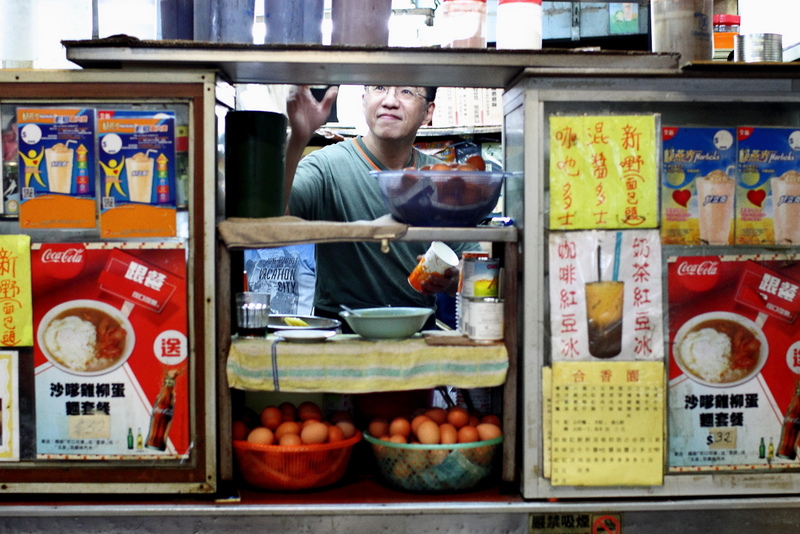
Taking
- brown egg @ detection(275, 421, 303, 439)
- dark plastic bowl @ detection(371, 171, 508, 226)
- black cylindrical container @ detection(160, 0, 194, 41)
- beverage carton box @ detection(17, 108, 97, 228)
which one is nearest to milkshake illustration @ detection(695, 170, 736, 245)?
dark plastic bowl @ detection(371, 171, 508, 226)

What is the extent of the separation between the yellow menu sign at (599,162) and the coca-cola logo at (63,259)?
4.17ft

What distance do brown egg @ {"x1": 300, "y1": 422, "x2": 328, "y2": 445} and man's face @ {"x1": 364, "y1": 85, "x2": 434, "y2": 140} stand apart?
4.68 ft

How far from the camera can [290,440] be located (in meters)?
2.05

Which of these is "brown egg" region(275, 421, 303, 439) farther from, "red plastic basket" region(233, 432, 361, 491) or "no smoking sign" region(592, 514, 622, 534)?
"no smoking sign" region(592, 514, 622, 534)

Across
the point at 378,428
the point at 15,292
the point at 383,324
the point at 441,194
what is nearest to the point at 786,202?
the point at 441,194

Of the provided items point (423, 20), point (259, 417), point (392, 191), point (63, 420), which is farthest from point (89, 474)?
point (423, 20)

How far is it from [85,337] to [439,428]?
100 centimetres

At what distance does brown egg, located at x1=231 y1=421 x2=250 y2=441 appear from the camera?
2104mm

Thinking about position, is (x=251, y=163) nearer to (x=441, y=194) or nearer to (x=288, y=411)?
(x=441, y=194)

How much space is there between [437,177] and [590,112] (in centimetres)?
44

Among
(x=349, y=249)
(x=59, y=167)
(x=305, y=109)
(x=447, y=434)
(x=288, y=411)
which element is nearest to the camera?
(x=59, y=167)

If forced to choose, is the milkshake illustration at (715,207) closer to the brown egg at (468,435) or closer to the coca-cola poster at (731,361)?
the coca-cola poster at (731,361)

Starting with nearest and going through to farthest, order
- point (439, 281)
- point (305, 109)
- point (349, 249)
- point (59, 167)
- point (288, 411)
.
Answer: point (59, 167) < point (288, 411) < point (439, 281) < point (305, 109) < point (349, 249)

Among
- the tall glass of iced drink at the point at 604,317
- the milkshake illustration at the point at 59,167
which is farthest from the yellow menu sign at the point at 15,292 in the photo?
the tall glass of iced drink at the point at 604,317
